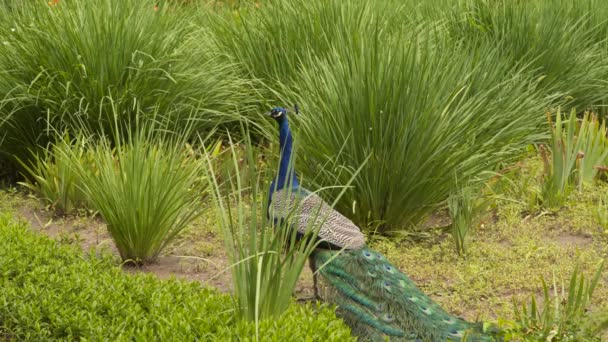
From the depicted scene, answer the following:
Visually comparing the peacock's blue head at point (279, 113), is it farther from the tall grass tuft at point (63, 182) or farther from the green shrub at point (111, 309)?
the tall grass tuft at point (63, 182)

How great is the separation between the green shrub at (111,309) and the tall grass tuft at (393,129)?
1.55 metres

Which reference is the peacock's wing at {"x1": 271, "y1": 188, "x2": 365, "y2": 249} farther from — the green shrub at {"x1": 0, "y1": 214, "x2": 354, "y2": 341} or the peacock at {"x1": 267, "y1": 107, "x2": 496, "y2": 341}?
the green shrub at {"x1": 0, "y1": 214, "x2": 354, "y2": 341}

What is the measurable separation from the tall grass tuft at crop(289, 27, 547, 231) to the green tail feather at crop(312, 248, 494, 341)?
1.28 m

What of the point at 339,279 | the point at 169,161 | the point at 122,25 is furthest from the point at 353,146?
the point at 122,25

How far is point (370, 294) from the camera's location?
4.24 metres

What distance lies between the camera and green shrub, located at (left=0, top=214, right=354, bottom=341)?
145 inches

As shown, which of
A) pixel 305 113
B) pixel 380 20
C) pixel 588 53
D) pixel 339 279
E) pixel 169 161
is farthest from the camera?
pixel 588 53

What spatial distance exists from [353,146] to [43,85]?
2308 mm

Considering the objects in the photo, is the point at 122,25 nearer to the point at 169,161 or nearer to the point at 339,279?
the point at 169,161

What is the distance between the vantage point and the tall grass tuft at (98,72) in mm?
6598

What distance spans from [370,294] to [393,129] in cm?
166

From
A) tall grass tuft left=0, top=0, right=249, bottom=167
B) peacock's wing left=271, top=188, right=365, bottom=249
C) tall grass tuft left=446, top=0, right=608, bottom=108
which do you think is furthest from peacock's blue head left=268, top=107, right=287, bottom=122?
tall grass tuft left=446, top=0, right=608, bottom=108

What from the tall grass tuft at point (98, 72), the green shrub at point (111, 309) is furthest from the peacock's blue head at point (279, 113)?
the tall grass tuft at point (98, 72)

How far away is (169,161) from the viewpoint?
5.57 metres
